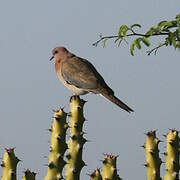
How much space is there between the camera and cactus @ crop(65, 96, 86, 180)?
8742 mm

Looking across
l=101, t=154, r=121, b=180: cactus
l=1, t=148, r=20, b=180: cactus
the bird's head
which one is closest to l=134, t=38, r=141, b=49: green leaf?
l=101, t=154, r=121, b=180: cactus

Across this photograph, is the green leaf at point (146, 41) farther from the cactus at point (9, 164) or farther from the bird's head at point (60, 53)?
the bird's head at point (60, 53)

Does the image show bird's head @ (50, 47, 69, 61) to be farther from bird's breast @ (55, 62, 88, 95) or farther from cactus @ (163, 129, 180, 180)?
cactus @ (163, 129, 180, 180)

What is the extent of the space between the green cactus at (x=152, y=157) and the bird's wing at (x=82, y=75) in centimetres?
478

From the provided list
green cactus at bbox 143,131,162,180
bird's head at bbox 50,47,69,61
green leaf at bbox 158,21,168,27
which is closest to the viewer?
green cactus at bbox 143,131,162,180

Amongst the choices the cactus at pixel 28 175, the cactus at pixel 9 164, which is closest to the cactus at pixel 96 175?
the cactus at pixel 28 175

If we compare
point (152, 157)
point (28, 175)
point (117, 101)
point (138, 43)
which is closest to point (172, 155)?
point (152, 157)

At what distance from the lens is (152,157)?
8656 millimetres

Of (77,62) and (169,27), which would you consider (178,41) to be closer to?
(169,27)

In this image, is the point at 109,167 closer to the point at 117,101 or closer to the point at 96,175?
the point at 96,175

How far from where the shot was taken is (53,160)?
8656 mm

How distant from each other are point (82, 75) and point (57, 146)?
5182 mm

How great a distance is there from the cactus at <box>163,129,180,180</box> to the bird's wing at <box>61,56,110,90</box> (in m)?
4.78

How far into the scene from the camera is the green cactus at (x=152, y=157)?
8.50 m
